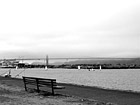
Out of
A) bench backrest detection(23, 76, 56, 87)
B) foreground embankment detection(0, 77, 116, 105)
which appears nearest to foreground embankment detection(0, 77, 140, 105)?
foreground embankment detection(0, 77, 116, 105)

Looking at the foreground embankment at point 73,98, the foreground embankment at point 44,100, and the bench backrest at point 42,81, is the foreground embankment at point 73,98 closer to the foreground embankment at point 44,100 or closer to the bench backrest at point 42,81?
the foreground embankment at point 44,100

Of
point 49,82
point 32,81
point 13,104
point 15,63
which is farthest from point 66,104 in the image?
point 15,63

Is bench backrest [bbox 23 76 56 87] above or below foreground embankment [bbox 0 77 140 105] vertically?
above

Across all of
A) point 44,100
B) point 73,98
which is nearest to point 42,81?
point 73,98

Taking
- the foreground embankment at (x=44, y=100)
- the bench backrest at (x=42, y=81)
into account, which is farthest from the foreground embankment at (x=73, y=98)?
the bench backrest at (x=42, y=81)

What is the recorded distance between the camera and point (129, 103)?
1004cm

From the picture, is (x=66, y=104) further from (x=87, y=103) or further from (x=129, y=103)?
(x=129, y=103)

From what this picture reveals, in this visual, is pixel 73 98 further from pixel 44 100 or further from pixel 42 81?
pixel 42 81

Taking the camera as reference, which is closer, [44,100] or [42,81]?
[44,100]

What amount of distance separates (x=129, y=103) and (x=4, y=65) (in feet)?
640

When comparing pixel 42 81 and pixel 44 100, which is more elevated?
pixel 42 81

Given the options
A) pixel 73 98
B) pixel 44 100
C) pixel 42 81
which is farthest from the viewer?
pixel 42 81

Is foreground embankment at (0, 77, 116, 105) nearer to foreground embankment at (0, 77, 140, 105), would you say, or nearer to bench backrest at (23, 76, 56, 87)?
foreground embankment at (0, 77, 140, 105)

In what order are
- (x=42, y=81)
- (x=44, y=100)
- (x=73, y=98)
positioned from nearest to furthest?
(x=44, y=100), (x=73, y=98), (x=42, y=81)
